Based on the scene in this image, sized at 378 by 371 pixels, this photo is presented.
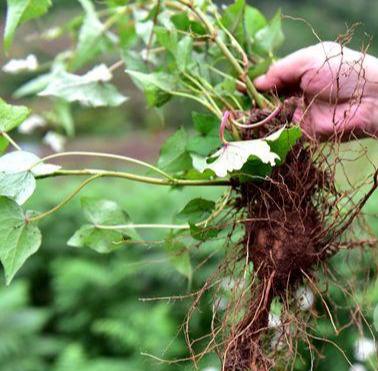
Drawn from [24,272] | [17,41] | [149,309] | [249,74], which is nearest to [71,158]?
[17,41]

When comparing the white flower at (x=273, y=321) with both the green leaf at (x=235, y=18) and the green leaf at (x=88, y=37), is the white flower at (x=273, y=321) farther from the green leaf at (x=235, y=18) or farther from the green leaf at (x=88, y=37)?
the green leaf at (x=88, y=37)

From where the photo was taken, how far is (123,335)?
2.71 metres

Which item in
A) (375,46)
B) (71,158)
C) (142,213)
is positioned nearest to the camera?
(142,213)

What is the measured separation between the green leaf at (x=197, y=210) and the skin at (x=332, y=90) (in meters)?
0.13

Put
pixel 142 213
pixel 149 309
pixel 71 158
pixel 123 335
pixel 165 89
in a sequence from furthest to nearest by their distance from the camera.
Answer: pixel 71 158 < pixel 142 213 < pixel 149 309 < pixel 123 335 < pixel 165 89

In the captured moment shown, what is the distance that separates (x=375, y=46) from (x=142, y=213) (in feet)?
17.8

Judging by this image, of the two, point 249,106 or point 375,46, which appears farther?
point 375,46

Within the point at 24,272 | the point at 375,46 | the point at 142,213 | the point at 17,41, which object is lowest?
the point at 375,46

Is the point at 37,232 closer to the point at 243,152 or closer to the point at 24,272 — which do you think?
the point at 243,152

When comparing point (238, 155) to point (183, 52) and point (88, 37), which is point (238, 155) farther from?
point (88, 37)

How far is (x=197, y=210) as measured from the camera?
0.85 meters

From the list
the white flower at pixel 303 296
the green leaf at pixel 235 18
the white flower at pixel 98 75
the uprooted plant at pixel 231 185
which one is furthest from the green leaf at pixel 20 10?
the white flower at pixel 303 296

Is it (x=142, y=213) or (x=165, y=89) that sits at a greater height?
(x=165, y=89)

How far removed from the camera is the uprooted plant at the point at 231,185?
2.44 ft
